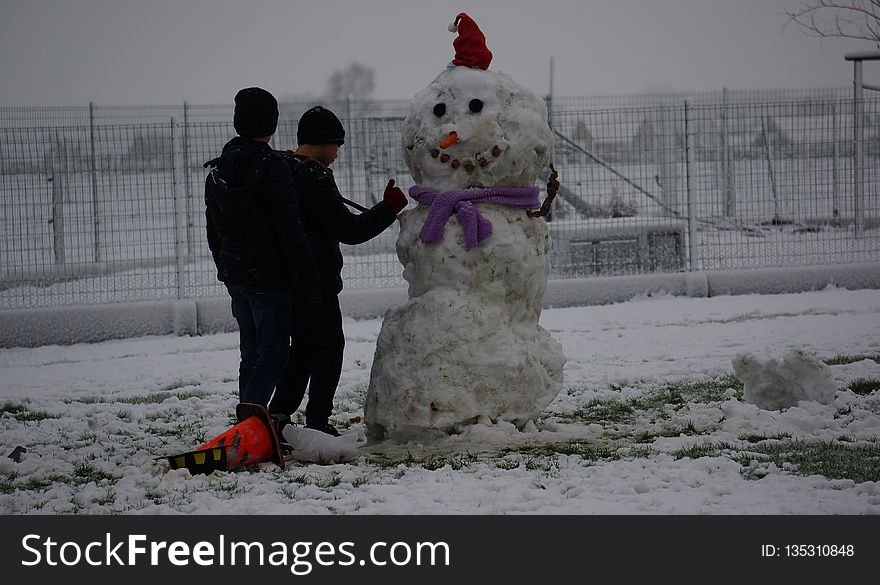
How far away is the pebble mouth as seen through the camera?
5832mm

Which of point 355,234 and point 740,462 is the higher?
point 355,234

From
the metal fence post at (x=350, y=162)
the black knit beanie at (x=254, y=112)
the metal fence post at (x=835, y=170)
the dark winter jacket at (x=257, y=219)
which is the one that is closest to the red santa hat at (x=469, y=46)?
the black knit beanie at (x=254, y=112)

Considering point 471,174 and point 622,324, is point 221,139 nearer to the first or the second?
point 622,324

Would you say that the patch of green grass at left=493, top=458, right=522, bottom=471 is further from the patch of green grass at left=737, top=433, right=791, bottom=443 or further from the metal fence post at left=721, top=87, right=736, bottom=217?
the metal fence post at left=721, top=87, right=736, bottom=217

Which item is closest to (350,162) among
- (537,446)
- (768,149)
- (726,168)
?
(726,168)

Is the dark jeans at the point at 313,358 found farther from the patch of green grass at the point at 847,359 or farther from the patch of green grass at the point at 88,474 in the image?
the patch of green grass at the point at 847,359

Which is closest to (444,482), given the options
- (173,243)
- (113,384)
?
(113,384)

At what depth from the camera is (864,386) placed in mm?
6863

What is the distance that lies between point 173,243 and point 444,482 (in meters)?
7.77

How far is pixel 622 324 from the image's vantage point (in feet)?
36.1

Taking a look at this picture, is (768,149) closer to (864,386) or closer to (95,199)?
(864,386)

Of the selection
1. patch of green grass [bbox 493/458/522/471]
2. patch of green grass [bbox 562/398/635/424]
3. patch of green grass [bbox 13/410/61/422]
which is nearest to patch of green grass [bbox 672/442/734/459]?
patch of green grass [bbox 493/458/522/471]

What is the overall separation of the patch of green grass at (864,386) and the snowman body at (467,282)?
7.05 feet

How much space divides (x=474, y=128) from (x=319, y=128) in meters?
0.88
